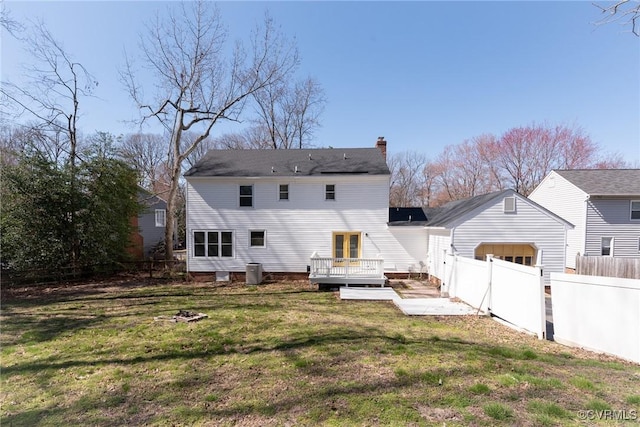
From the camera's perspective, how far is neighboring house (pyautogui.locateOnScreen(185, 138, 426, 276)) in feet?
44.0

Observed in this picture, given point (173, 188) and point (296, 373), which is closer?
point (296, 373)

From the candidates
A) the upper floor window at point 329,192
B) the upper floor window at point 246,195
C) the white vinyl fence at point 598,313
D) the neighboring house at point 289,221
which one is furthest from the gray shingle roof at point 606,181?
the upper floor window at point 246,195

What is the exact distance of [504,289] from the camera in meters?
7.07

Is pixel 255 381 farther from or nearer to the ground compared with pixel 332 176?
nearer to the ground

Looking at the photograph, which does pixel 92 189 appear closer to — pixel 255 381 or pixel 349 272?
pixel 349 272

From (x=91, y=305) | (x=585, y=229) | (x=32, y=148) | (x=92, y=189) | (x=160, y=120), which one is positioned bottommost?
(x=91, y=305)

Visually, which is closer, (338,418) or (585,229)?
(338,418)

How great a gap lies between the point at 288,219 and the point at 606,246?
61.3ft

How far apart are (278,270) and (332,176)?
5472mm

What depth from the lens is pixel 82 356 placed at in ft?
16.7

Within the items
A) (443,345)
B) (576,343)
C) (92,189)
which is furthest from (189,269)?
(576,343)

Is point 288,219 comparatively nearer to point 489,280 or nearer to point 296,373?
point 489,280

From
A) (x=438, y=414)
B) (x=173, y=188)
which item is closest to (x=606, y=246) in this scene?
(x=438, y=414)

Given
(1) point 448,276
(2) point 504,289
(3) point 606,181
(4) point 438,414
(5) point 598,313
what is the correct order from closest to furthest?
(4) point 438,414, (5) point 598,313, (2) point 504,289, (1) point 448,276, (3) point 606,181
